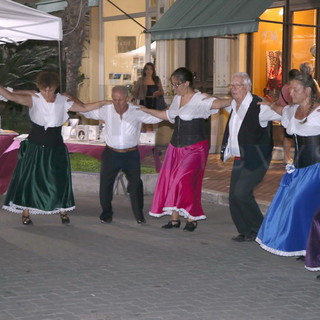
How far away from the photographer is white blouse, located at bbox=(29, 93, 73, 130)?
32.5 ft

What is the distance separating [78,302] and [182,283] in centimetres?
105

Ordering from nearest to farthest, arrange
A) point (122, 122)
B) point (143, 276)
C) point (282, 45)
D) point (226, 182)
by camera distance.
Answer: point (143, 276)
point (122, 122)
point (226, 182)
point (282, 45)

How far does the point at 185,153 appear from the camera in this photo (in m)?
9.66

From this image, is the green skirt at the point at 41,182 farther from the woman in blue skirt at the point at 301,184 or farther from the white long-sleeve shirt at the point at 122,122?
the woman in blue skirt at the point at 301,184

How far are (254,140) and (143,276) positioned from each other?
217cm

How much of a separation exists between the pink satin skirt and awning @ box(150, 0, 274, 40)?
278 cm

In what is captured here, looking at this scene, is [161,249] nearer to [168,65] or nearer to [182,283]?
[182,283]

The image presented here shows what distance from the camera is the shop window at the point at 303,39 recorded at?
52.0 ft

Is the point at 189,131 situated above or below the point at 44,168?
above

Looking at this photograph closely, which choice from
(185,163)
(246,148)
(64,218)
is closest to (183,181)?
(185,163)

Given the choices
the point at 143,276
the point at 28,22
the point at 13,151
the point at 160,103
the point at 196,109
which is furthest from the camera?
the point at 160,103

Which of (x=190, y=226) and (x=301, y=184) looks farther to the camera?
(x=190, y=226)

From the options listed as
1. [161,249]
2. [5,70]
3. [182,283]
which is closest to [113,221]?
[161,249]

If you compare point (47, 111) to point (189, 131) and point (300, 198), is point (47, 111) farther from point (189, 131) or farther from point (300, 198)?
point (300, 198)
